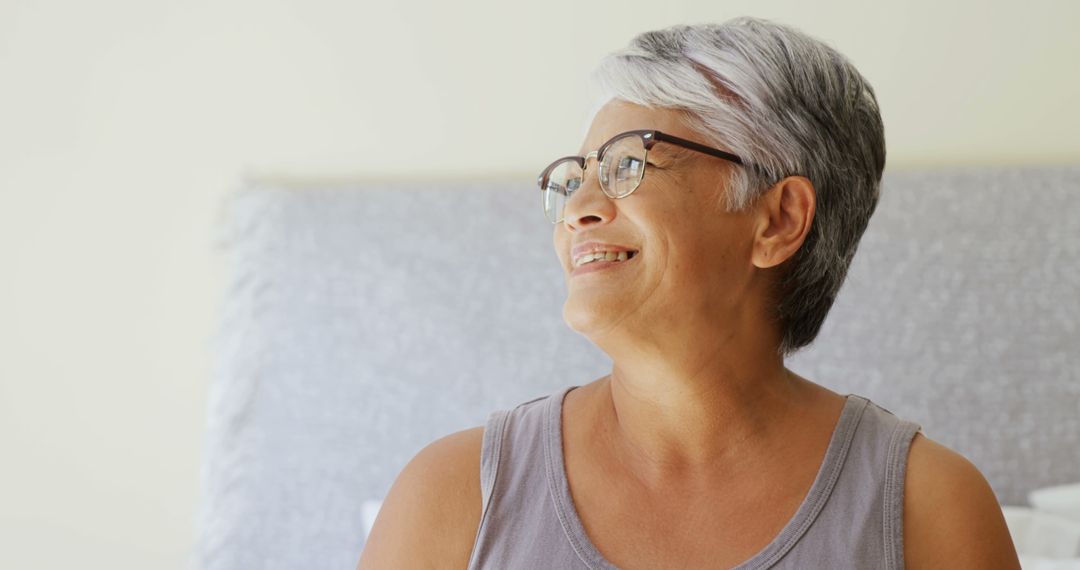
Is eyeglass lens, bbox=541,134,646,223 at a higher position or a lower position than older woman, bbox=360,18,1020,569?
higher

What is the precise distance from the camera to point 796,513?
4.09 feet

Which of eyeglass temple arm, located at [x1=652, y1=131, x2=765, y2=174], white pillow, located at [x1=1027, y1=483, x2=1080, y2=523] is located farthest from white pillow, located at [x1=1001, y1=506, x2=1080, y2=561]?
eyeglass temple arm, located at [x1=652, y1=131, x2=765, y2=174]

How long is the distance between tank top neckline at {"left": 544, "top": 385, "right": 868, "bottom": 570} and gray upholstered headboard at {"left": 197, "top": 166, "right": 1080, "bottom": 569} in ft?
2.65

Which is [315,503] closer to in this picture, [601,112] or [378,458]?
[378,458]

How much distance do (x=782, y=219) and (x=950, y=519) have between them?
388 mm

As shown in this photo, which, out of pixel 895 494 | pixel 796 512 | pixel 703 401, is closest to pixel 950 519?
pixel 895 494

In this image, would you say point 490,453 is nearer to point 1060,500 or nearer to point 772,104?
point 772,104

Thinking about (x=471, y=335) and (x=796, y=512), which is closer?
(x=796, y=512)

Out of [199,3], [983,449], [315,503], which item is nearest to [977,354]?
[983,449]

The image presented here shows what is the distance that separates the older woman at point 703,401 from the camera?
1.25 m

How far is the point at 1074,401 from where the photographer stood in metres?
2.08

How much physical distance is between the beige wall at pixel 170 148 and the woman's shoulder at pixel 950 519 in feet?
3.62

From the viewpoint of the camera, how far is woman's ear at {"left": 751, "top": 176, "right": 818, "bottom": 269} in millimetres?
1318

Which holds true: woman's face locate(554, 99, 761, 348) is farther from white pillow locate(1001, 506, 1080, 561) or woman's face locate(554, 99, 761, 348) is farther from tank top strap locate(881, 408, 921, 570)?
white pillow locate(1001, 506, 1080, 561)
